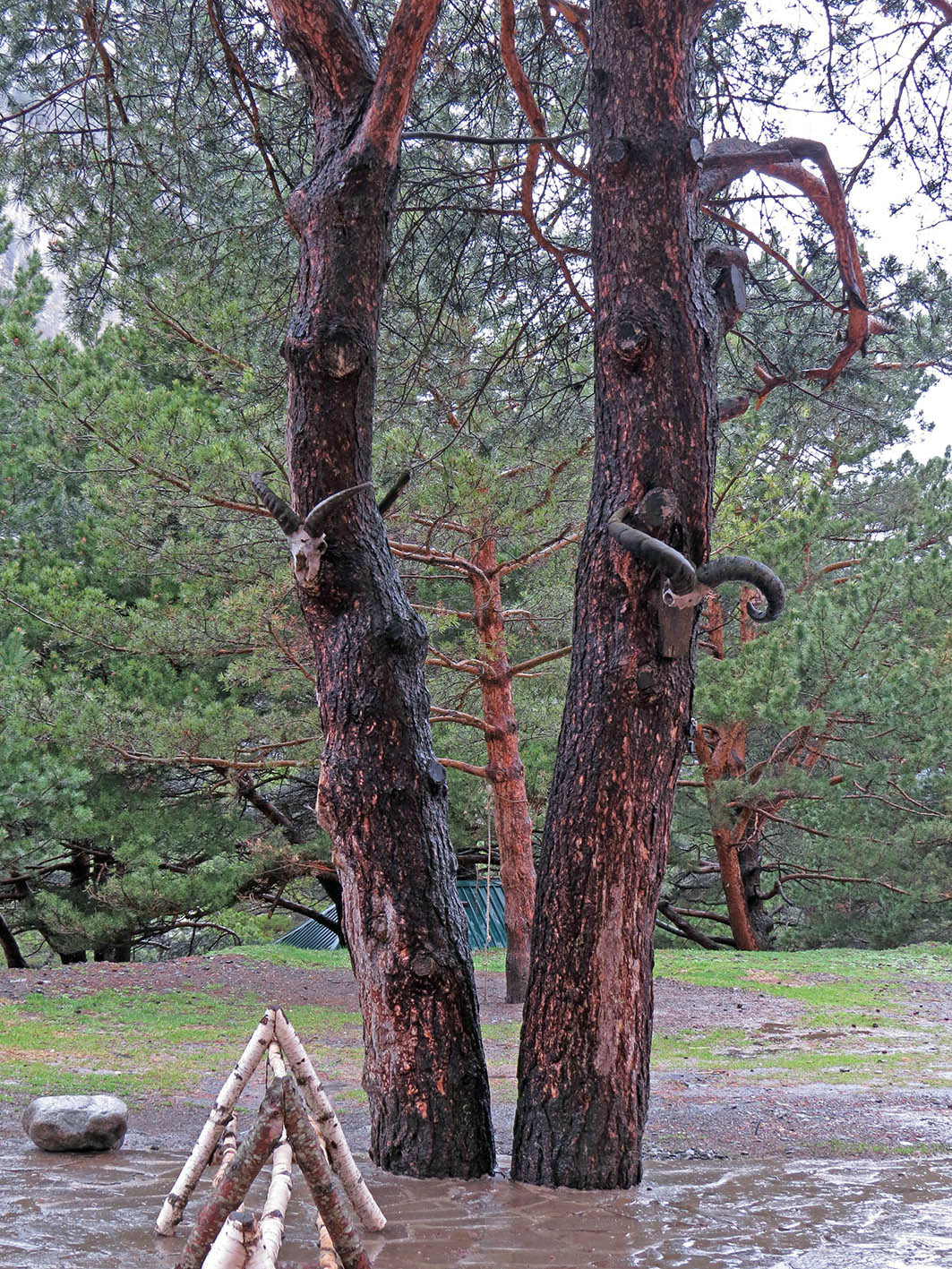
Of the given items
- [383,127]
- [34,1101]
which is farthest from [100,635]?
[383,127]

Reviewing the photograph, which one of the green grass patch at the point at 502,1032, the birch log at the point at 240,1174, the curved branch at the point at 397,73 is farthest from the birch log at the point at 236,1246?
the green grass patch at the point at 502,1032

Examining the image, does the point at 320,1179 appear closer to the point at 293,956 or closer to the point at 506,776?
the point at 506,776

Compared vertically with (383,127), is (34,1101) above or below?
below

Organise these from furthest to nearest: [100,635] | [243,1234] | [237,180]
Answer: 1. [100,635]
2. [237,180]
3. [243,1234]

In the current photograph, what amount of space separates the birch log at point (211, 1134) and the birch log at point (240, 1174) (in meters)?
0.82

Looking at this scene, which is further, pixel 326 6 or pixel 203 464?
pixel 203 464

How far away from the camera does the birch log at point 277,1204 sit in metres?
2.26

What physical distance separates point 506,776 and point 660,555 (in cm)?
583

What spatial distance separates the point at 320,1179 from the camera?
2600 mm

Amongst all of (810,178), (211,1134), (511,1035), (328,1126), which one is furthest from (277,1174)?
(511,1035)

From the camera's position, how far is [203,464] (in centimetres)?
808

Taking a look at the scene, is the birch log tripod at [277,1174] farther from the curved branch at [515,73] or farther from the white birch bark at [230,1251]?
the curved branch at [515,73]

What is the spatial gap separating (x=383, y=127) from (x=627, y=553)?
77.0 inches

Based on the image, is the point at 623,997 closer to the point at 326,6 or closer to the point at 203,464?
the point at 326,6
